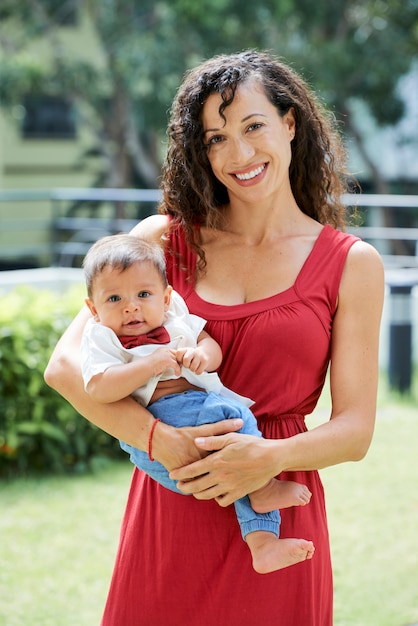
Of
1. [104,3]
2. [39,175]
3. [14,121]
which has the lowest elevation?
[39,175]

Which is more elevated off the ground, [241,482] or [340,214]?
[340,214]

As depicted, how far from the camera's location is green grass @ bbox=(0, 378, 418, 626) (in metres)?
4.20

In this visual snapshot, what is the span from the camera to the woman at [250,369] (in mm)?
2162

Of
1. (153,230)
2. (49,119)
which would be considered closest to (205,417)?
(153,230)

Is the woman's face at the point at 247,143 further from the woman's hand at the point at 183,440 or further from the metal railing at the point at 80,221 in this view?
the metal railing at the point at 80,221

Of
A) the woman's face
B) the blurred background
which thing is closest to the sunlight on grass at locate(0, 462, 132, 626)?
the woman's face

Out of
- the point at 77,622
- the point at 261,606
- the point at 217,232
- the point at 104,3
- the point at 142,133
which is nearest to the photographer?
the point at 261,606

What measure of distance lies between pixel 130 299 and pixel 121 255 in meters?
0.11

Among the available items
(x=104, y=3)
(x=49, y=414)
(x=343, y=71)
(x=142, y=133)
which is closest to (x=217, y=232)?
(x=49, y=414)

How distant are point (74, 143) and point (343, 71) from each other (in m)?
8.28

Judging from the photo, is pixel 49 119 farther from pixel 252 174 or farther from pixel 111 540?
pixel 252 174

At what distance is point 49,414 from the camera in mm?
5871

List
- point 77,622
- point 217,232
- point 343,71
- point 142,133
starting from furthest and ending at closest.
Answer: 1. point 142,133
2. point 343,71
3. point 77,622
4. point 217,232

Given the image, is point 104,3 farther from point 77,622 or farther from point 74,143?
point 77,622
